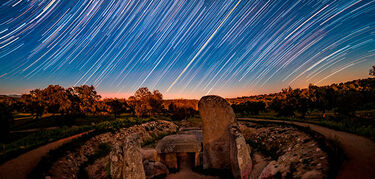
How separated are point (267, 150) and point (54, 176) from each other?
15.3 meters

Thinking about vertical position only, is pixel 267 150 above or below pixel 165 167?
above

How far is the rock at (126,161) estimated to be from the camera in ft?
25.1

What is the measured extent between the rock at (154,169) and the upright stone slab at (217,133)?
10.7 ft

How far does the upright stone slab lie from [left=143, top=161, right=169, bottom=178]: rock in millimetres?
3255

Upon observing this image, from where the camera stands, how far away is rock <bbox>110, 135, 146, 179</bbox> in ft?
25.1

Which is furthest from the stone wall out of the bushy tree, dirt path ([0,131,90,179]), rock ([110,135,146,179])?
the bushy tree

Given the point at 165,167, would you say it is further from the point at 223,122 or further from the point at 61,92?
the point at 61,92

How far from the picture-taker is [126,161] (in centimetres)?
782

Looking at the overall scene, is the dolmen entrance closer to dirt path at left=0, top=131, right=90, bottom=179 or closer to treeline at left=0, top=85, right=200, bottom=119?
dirt path at left=0, top=131, right=90, bottom=179

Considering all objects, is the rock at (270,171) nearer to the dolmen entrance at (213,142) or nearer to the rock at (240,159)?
the rock at (240,159)

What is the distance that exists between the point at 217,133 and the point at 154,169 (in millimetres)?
5562

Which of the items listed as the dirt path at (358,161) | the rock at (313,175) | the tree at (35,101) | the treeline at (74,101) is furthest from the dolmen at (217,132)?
the tree at (35,101)

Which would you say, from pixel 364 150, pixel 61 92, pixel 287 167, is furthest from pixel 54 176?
pixel 61 92

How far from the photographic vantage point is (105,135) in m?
16.0
